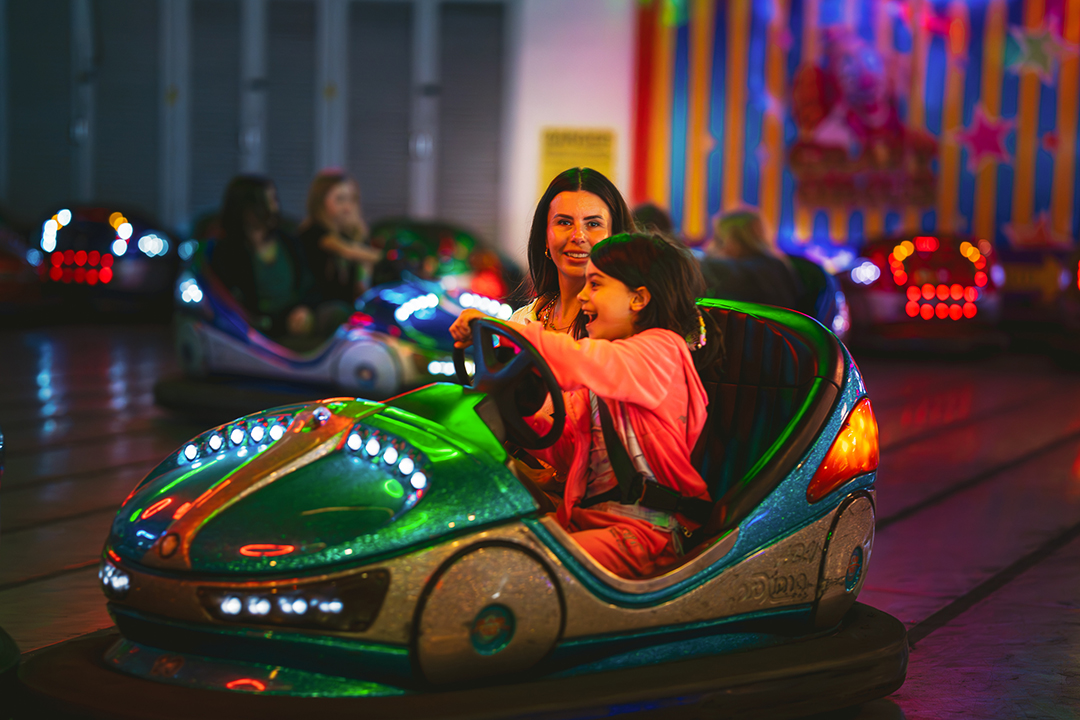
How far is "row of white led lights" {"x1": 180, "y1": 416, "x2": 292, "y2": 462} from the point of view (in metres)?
1.48

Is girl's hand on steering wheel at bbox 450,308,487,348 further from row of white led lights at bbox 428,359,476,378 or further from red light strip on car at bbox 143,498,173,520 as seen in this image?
row of white led lights at bbox 428,359,476,378

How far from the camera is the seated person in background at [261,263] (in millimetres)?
4000

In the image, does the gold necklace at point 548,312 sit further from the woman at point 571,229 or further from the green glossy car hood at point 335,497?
the green glossy car hood at point 335,497

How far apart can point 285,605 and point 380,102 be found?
23.6ft

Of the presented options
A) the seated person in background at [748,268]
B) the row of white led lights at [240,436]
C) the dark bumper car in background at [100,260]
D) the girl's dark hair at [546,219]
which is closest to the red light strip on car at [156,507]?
the row of white led lights at [240,436]

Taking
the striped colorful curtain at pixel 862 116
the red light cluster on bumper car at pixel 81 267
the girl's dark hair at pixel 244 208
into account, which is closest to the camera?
the girl's dark hair at pixel 244 208

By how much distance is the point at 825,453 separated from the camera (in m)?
1.62

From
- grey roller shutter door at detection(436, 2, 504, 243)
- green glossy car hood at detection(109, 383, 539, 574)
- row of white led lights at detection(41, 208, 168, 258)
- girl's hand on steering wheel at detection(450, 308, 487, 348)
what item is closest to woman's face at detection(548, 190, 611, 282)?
girl's hand on steering wheel at detection(450, 308, 487, 348)

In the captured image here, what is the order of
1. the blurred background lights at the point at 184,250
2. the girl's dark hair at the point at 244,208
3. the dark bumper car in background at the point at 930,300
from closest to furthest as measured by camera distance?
1. the girl's dark hair at the point at 244,208
2. the dark bumper car in background at the point at 930,300
3. the blurred background lights at the point at 184,250

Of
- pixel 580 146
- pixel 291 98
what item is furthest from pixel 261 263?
pixel 291 98

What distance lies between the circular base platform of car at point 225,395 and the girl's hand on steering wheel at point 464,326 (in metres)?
2.27

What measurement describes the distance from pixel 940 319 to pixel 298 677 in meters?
5.25

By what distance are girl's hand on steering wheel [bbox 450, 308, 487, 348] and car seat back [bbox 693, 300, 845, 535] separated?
371 mm

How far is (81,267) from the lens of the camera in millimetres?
6902
